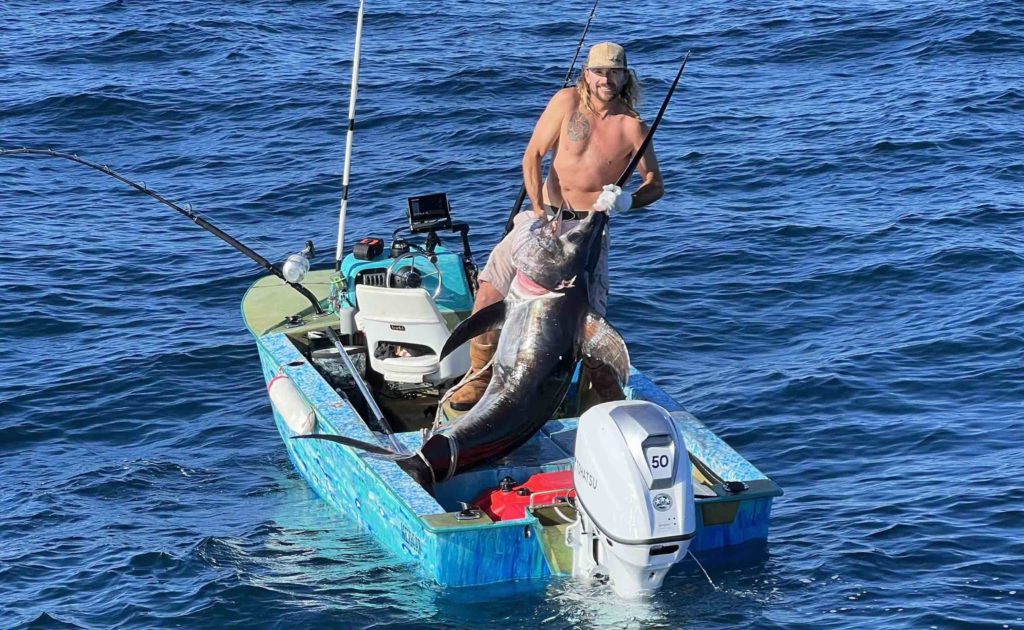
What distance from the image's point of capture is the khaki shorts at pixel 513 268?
780 centimetres

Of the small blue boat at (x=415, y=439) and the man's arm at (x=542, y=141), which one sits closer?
the small blue boat at (x=415, y=439)

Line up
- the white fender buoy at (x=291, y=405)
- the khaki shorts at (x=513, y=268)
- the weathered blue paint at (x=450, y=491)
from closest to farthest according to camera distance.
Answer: the weathered blue paint at (x=450, y=491), the khaki shorts at (x=513, y=268), the white fender buoy at (x=291, y=405)

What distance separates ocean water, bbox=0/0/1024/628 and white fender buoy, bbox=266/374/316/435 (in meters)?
0.48

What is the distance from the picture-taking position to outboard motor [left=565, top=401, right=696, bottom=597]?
249 inches

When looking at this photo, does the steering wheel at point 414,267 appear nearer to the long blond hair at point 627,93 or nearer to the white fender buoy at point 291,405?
the white fender buoy at point 291,405

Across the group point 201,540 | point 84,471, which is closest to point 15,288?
point 84,471

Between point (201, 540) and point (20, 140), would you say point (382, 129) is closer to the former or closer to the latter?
point (20, 140)

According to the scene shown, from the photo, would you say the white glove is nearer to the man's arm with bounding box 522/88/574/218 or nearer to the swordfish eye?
the swordfish eye

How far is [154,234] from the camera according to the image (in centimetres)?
1376

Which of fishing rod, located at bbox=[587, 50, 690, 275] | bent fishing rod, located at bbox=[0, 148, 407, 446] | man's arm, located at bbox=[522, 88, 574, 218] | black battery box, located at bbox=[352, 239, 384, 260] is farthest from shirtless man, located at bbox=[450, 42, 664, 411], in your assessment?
black battery box, located at bbox=[352, 239, 384, 260]

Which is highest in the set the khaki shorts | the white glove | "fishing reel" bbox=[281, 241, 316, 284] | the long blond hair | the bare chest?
the long blond hair

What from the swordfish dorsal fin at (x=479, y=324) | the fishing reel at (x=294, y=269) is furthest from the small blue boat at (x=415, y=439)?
the swordfish dorsal fin at (x=479, y=324)

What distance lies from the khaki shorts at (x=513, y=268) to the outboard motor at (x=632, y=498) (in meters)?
1.22

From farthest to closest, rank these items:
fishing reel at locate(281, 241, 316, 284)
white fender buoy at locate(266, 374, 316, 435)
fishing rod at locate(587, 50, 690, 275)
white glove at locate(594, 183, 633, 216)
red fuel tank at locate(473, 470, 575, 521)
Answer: fishing reel at locate(281, 241, 316, 284), white fender buoy at locate(266, 374, 316, 435), fishing rod at locate(587, 50, 690, 275), white glove at locate(594, 183, 633, 216), red fuel tank at locate(473, 470, 575, 521)
